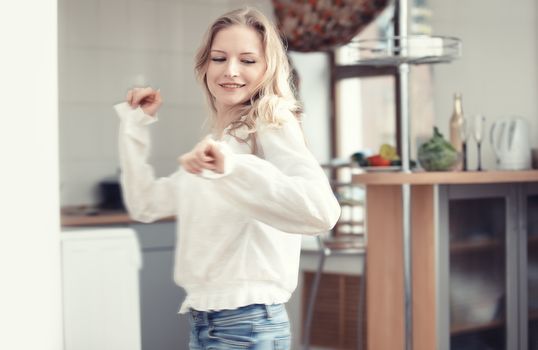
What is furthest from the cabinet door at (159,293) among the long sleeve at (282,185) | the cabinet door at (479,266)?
the long sleeve at (282,185)

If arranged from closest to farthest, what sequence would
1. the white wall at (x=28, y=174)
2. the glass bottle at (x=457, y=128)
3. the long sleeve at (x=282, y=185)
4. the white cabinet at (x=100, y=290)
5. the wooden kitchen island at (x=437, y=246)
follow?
the white wall at (x=28, y=174)
the long sleeve at (x=282, y=185)
the white cabinet at (x=100, y=290)
the wooden kitchen island at (x=437, y=246)
the glass bottle at (x=457, y=128)

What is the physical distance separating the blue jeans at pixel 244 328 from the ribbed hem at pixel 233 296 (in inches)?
0.7

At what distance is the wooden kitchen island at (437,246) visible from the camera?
10.6ft

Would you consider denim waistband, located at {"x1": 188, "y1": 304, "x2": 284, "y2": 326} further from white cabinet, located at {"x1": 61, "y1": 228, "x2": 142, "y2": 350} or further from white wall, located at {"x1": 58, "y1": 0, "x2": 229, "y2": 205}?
white wall, located at {"x1": 58, "y1": 0, "x2": 229, "y2": 205}

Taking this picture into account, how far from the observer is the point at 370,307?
3.36 metres

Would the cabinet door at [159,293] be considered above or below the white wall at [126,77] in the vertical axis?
below

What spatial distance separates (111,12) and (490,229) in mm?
2263

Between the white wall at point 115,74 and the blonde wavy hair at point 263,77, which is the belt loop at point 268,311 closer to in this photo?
the blonde wavy hair at point 263,77

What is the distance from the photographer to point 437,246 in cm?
322

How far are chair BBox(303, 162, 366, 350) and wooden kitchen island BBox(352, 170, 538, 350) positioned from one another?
63cm

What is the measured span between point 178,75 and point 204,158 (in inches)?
145

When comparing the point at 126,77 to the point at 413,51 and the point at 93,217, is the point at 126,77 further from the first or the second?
the point at 413,51

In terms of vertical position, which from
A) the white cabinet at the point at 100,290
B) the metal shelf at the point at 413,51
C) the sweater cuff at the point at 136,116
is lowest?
the white cabinet at the point at 100,290

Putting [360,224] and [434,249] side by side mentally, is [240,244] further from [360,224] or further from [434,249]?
[360,224]
